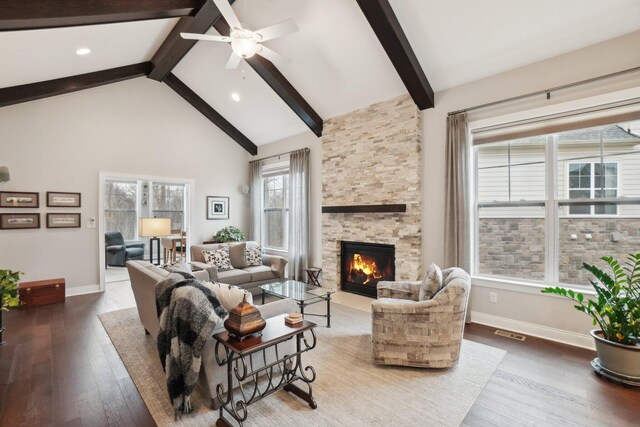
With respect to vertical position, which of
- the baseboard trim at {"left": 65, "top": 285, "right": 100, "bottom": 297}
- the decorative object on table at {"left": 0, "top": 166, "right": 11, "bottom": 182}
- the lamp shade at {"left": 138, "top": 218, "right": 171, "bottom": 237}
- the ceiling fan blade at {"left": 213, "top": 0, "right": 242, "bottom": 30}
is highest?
the ceiling fan blade at {"left": 213, "top": 0, "right": 242, "bottom": 30}

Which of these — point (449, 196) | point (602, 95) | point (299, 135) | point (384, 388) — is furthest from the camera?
point (299, 135)

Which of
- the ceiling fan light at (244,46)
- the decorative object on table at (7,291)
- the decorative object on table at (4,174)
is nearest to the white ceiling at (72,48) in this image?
the decorative object on table at (4,174)

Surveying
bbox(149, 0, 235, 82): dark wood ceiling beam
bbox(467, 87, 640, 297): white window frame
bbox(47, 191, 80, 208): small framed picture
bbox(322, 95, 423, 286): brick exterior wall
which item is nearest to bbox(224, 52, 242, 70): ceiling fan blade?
bbox(149, 0, 235, 82): dark wood ceiling beam

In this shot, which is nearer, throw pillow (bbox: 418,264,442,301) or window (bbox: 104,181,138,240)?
throw pillow (bbox: 418,264,442,301)

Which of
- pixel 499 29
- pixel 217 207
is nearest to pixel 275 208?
pixel 217 207

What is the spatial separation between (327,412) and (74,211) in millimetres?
5541

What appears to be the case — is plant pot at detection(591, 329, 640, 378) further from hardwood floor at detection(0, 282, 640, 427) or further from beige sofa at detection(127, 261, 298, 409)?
beige sofa at detection(127, 261, 298, 409)

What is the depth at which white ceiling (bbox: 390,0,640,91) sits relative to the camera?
2893 millimetres

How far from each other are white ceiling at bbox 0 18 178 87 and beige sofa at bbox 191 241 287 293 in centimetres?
323

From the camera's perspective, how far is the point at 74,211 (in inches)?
210

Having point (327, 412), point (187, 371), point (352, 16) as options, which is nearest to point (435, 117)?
point (352, 16)

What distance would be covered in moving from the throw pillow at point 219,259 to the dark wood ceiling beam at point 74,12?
11.0 ft

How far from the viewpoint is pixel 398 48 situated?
143 inches

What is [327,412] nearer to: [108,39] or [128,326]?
[128,326]
